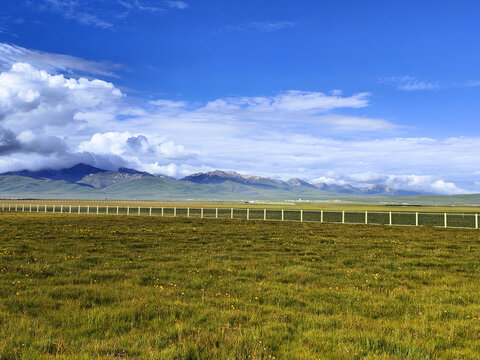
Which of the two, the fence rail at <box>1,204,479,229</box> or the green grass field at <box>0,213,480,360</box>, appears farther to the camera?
the fence rail at <box>1,204,479,229</box>

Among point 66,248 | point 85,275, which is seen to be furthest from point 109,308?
point 66,248

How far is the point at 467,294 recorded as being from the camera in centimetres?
1050

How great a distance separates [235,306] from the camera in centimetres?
915

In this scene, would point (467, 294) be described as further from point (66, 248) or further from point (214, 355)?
point (66, 248)

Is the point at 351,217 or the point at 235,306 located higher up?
the point at 235,306

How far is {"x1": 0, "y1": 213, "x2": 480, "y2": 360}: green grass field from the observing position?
6.49 m

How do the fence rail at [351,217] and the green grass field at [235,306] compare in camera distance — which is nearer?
the green grass field at [235,306]

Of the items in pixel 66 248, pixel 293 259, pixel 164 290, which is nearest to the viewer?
pixel 164 290

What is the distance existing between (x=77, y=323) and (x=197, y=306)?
2.57 meters

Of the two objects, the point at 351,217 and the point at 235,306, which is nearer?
the point at 235,306

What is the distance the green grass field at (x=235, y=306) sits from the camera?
6.49m

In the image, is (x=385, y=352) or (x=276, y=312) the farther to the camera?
(x=276, y=312)

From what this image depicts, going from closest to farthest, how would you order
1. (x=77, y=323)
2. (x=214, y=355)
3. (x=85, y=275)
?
1. (x=214, y=355)
2. (x=77, y=323)
3. (x=85, y=275)

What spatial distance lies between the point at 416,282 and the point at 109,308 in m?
9.37
